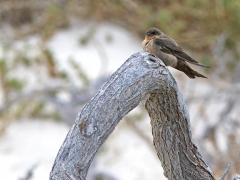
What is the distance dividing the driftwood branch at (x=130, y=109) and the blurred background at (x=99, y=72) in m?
1.55

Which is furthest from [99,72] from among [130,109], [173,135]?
[130,109]

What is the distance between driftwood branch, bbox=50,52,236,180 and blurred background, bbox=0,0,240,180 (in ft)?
5.08

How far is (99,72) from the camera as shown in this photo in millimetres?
4594

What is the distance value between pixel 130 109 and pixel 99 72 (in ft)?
11.2

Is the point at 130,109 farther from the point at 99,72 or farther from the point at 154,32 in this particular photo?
the point at 99,72

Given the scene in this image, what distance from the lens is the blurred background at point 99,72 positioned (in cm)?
351

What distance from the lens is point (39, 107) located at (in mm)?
4133

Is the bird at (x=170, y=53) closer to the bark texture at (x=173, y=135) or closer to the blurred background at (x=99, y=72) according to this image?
the bark texture at (x=173, y=135)

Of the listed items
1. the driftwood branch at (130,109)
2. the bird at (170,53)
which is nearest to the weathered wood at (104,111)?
the driftwood branch at (130,109)

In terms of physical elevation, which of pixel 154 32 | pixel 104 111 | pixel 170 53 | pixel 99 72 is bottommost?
pixel 104 111

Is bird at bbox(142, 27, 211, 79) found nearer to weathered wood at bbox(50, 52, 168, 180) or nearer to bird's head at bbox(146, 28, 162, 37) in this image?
bird's head at bbox(146, 28, 162, 37)

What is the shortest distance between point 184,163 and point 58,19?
3620 millimetres

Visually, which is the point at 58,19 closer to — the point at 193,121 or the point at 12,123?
the point at 12,123

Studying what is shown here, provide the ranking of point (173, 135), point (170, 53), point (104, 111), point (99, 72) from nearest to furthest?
point (104, 111), point (173, 135), point (170, 53), point (99, 72)
